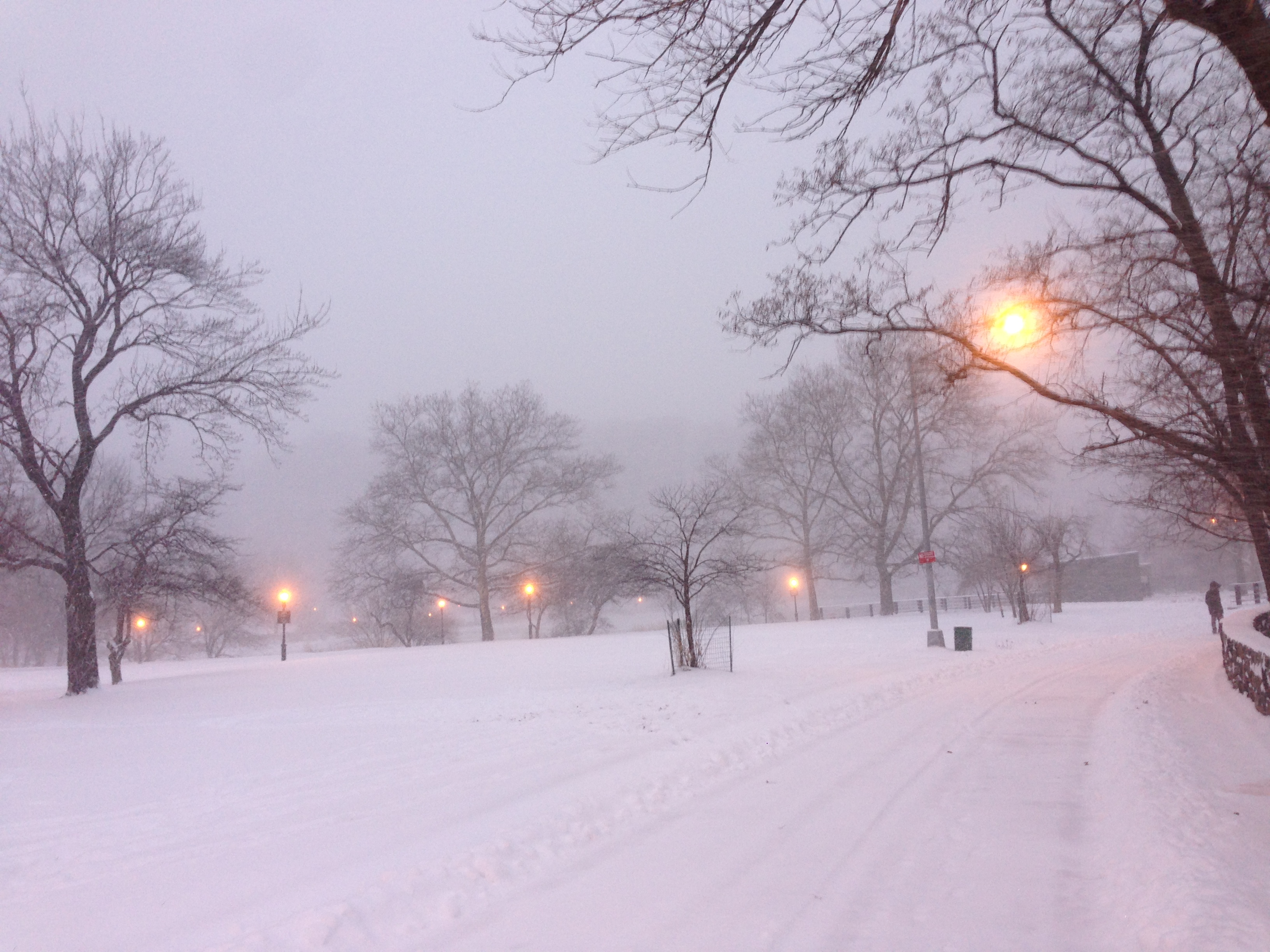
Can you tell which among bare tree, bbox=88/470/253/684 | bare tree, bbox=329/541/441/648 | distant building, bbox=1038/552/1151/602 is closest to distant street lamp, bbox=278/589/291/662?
bare tree, bbox=329/541/441/648

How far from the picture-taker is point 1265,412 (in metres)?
5.74

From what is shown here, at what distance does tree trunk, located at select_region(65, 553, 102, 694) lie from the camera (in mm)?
16281

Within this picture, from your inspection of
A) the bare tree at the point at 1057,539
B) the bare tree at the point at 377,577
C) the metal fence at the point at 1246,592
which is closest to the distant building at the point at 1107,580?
the metal fence at the point at 1246,592

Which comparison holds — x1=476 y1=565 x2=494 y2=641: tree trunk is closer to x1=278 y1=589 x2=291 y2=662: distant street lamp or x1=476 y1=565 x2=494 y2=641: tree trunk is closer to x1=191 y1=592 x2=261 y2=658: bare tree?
x1=278 y1=589 x2=291 y2=662: distant street lamp

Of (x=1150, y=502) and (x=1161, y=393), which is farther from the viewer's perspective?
(x=1150, y=502)

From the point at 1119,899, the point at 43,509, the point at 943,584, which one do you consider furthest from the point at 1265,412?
the point at 943,584

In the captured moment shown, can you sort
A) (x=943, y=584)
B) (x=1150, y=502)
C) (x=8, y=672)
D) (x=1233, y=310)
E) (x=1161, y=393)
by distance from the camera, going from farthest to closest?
1. (x=943, y=584)
2. (x=8, y=672)
3. (x=1150, y=502)
4. (x=1161, y=393)
5. (x=1233, y=310)

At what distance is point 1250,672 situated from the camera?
10.0m

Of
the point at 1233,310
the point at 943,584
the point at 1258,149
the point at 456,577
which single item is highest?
the point at 1258,149

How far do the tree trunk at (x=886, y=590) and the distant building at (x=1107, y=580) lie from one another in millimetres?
22140

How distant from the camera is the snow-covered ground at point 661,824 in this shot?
395cm

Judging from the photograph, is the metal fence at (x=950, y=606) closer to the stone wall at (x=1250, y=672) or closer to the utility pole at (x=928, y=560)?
the utility pole at (x=928, y=560)

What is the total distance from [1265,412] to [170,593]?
64.5 ft

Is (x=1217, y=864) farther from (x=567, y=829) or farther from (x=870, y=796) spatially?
(x=567, y=829)
